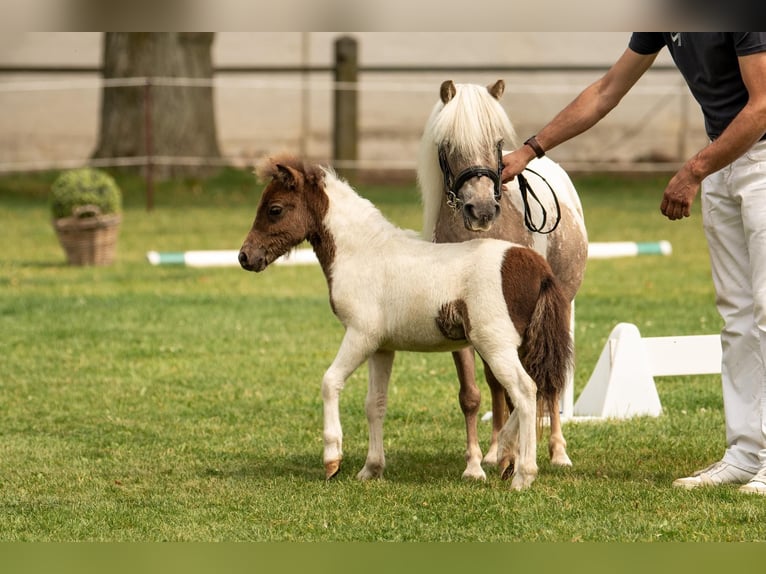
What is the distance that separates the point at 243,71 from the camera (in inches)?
874

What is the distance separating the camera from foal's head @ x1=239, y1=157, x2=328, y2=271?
504cm

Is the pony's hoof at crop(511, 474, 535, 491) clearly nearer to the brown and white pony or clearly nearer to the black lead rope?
the brown and white pony

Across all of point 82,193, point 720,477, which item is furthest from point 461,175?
point 82,193

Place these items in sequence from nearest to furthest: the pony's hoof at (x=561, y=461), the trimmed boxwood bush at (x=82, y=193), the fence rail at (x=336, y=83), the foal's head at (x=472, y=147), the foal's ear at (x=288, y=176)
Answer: the foal's head at (x=472, y=147) < the foal's ear at (x=288, y=176) < the pony's hoof at (x=561, y=461) < the trimmed boxwood bush at (x=82, y=193) < the fence rail at (x=336, y=83)

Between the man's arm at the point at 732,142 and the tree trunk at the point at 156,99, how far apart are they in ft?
53.7

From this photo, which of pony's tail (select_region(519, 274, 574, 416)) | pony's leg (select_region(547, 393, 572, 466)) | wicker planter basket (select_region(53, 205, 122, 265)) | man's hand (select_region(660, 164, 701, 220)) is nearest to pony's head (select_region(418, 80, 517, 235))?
pony's tail (select_region(519, 274, 574, 416))

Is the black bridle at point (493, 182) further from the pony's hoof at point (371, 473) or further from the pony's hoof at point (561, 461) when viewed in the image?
the pony's hoof at point (371, 473)

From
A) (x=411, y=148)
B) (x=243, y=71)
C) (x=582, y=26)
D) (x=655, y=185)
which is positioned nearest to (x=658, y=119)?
(x=655, y=185)

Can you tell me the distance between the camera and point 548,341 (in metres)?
4.66

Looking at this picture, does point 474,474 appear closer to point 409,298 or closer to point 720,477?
point 409,298

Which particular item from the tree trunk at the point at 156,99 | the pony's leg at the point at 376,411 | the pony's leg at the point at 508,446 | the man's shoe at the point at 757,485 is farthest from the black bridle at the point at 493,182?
the tree trunk at the point at 156,99

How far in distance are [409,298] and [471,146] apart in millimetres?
685

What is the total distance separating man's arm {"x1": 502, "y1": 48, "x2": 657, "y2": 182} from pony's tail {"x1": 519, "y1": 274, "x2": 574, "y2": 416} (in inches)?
23.8

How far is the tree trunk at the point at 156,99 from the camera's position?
19938 mm
